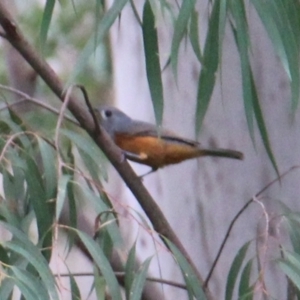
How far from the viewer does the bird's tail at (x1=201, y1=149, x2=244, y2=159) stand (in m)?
2.19

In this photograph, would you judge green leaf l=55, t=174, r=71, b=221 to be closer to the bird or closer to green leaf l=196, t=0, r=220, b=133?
green leaf l=196, t=0, r=220, b=133

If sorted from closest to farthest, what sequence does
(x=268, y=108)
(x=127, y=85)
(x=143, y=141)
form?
(x=268, y=108)
(x=143, y=141)
(x=127, y=85)

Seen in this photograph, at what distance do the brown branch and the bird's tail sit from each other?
0.53 meters

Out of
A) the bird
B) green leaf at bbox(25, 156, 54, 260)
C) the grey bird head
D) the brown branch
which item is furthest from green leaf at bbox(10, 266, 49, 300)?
the grey bird head

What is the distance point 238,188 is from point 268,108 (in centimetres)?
24

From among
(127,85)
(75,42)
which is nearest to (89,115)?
(127,85)

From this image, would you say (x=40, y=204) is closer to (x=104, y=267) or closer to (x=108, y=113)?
(x=104, y=267)

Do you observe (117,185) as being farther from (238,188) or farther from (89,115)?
(89,115)

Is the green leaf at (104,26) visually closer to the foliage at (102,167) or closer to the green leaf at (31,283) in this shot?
the foliage at (102,167)

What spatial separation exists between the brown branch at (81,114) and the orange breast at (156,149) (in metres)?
0.58

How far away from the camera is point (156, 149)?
2416 mm

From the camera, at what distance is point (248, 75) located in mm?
1390

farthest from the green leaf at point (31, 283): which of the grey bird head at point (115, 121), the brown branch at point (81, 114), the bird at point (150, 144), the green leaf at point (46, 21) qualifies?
the grey bird head at point (115, 121)

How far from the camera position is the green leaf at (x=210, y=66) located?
1.42 meters
